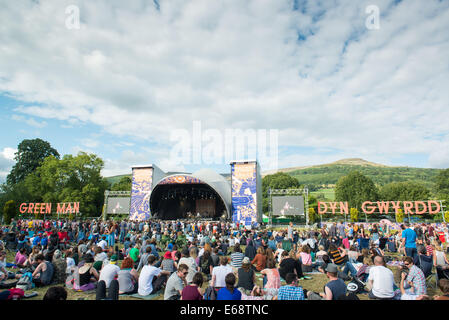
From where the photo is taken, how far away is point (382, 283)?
14.8 feet

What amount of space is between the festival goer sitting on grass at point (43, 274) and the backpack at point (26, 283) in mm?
93

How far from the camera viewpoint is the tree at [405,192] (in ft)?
149

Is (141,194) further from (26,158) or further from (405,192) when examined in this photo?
(405,192)

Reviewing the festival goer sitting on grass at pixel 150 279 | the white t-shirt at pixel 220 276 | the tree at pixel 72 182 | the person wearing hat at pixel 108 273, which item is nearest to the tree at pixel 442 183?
the white t-shirt at pixel 220 276

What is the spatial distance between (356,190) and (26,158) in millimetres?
63418

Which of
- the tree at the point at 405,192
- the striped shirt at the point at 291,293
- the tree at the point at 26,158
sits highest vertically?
the tree at the point at 26,158

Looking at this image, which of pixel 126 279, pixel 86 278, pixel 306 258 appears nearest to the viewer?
pixel 126 279

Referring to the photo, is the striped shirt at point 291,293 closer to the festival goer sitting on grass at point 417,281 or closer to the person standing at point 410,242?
the festival goer sitting on grass at point 417,281

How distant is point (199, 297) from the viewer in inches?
143

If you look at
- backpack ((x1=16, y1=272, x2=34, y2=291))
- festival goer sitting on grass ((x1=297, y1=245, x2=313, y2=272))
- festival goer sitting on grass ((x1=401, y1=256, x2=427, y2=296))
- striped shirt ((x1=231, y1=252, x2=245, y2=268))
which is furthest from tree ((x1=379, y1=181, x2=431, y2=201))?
backpack ((x1=16, y1=272, x2=34, y2=291))

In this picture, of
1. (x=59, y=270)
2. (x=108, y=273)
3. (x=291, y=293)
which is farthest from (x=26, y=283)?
(x=291, y=293)

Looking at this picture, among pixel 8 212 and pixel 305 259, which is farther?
pixel 8 212

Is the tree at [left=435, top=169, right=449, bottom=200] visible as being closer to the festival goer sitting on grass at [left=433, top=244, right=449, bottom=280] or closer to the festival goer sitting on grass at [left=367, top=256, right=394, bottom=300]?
the festival goer sitting on grass at [left=433, top=244, right=449, bottom=280]
